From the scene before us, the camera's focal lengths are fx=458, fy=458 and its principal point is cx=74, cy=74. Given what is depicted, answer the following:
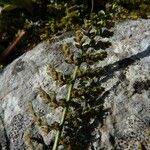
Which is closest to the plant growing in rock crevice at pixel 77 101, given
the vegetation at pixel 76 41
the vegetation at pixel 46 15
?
the vegetation at pixel 76 41

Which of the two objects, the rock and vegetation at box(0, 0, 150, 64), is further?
vegetation at box(0, 0, 150, 64)

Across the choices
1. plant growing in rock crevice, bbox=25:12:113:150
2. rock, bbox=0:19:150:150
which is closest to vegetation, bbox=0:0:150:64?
rock, bbox=0:19:150:150

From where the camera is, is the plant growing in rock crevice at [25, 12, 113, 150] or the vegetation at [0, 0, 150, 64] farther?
the vegetation at [0, 0, 150, 64]

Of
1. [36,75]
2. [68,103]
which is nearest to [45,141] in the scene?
[68,103]

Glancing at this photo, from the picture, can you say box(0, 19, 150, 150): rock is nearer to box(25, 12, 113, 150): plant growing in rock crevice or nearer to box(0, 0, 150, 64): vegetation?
box(25, 12, 113, 150): plant growing in rock crevice

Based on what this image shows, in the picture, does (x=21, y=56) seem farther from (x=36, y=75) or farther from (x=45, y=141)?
(x=45, y=141)

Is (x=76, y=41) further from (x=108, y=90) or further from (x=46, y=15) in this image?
(x=46, y=15)
